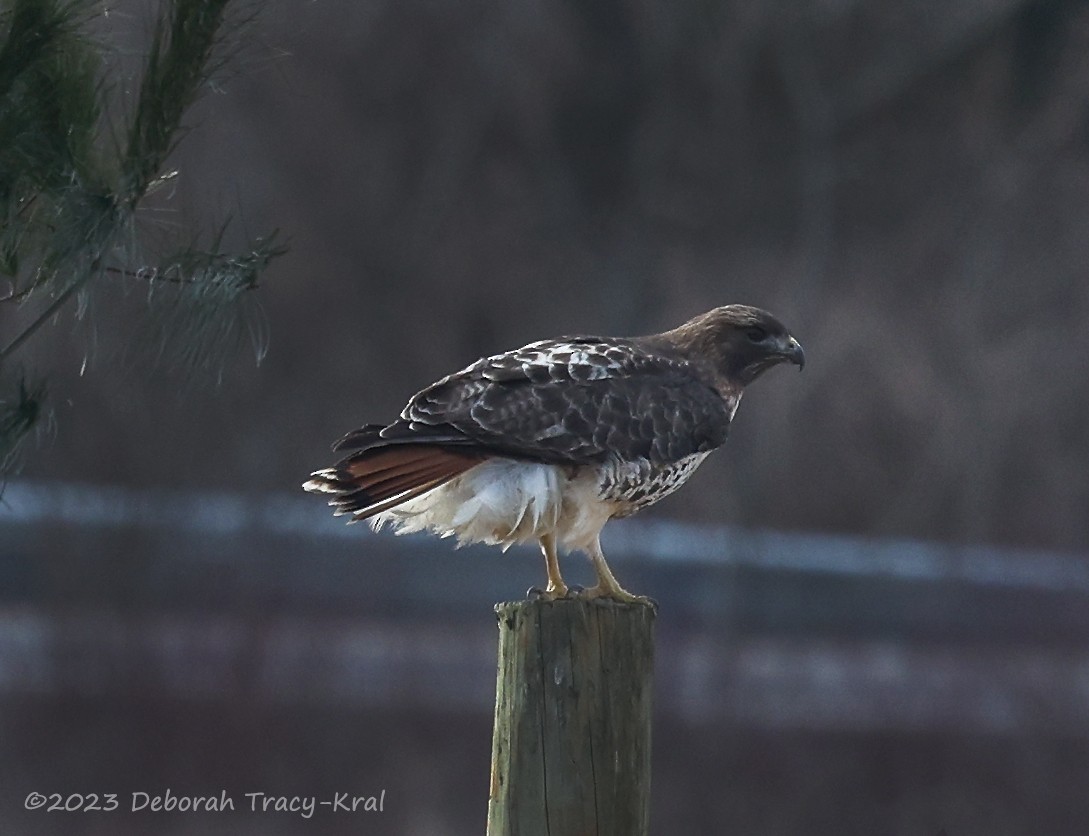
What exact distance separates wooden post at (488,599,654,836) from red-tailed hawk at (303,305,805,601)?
48 cm

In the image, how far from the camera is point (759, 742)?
8.80m

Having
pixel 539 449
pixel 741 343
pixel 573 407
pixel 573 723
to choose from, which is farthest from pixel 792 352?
pixel 573 723

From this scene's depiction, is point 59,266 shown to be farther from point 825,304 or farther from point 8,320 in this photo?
point 825,304

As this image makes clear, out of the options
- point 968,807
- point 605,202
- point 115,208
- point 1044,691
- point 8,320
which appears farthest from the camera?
point 605,202

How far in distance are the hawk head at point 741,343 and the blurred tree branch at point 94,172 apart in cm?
150

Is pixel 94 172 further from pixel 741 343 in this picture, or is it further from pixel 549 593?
pixel 741 343

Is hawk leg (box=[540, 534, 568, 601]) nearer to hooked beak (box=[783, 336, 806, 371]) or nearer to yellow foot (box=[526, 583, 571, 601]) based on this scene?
yellow foot (box=[526, 583, 571, 601])

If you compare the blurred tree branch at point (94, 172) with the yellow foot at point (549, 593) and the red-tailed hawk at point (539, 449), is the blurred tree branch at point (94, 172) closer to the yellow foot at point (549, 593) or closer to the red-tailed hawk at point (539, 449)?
the red-tailed hawk at point (539, 449)

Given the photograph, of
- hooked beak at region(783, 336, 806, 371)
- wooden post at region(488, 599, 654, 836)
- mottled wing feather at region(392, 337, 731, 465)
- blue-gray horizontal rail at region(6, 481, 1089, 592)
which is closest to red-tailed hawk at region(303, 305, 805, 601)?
mottled wing feather at region(392, 337, 731, 465)

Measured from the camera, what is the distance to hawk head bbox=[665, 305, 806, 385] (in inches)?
168

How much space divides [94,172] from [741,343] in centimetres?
183

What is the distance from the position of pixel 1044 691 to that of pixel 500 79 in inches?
182

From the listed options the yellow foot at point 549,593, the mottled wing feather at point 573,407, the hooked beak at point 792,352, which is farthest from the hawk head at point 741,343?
the yellow foot at point 549,593

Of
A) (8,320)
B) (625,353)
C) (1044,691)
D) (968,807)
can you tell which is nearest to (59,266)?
(625,353)
